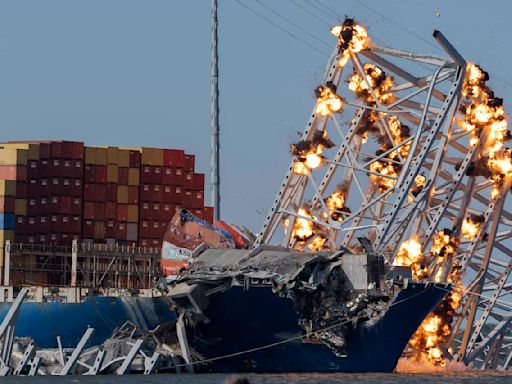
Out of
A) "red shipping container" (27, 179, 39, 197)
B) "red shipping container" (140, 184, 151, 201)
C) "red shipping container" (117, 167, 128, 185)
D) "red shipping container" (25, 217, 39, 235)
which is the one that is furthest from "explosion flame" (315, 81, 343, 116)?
"red shipping container" (140, 184, 151, 201)

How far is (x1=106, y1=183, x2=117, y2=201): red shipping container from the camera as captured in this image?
335 feet

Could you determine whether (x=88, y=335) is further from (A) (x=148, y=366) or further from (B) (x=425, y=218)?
(B) (x=425, y=218)

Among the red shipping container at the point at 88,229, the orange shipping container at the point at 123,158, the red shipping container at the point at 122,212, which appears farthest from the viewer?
the orange shipping container at the point at 123,158

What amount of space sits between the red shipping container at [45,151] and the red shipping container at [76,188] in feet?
7.61

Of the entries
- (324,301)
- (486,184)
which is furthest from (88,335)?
(486,184)

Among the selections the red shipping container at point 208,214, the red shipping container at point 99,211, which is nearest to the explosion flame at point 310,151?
the red shipping container at point 99,211

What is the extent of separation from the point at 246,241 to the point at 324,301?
53.6ft

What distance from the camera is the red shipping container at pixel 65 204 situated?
10006 centimetres

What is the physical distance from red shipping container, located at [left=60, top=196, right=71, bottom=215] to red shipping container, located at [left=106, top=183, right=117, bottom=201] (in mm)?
2524

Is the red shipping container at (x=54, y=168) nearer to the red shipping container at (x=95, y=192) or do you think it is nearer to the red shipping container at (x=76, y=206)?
the red shipping container at (x=76, y=206)

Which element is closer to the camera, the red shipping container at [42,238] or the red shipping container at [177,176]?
the red shipping container at [42,238]

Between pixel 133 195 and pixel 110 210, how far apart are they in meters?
1.96

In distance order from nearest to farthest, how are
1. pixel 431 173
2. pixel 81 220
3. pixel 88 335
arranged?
pixel 88 335
pixel 431 173
pixel 81 220

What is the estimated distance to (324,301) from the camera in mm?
74938
